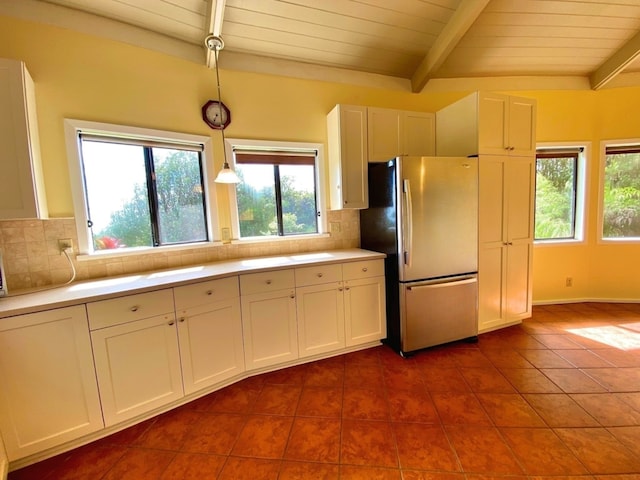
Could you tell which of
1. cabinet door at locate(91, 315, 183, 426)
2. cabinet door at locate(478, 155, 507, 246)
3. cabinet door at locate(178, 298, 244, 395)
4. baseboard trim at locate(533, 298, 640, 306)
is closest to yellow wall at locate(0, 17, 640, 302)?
baseboard trim at locate(533, 298, 640, 306)

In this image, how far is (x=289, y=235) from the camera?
106 inches

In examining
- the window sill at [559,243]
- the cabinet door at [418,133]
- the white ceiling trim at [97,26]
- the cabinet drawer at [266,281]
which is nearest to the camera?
the white ceiling trim at [97,26]

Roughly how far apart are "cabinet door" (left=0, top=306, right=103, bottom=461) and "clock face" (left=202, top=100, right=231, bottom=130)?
1.68m

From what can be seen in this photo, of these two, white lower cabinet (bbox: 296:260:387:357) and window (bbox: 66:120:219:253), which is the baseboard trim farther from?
window (bbox: 66:120:219:253)

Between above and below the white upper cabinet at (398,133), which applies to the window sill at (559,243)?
below

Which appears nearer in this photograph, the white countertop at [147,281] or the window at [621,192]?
the white countertop at [147,281]

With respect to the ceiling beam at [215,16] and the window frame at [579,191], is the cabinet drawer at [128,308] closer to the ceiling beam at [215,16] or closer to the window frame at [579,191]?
the ceiling beam at [215,16]

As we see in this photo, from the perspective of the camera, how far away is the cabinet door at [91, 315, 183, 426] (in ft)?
5.10

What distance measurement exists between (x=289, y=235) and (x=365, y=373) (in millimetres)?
1422

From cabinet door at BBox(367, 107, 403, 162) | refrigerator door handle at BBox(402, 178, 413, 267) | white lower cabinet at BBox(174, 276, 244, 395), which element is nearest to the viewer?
white lower cabinet at BBox(174, 276, 244, 395)

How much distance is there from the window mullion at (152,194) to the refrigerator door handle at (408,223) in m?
2.03

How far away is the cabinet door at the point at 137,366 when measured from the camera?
1.55 m

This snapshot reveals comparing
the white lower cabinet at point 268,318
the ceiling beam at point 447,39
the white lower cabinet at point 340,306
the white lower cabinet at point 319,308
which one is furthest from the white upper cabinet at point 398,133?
the white lower cabinet at point 268,318

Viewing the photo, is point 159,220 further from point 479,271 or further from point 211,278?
point 479,271
